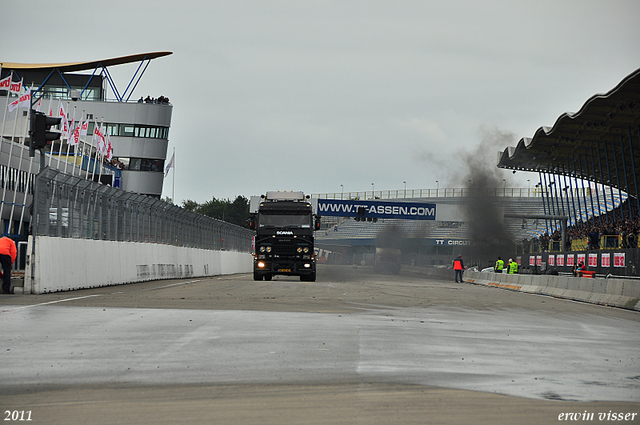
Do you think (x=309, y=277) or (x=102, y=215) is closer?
(x=102, y=215)

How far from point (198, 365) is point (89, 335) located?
2.80 metres

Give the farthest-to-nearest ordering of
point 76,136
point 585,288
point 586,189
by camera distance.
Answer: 1. point 586,189
2. point 76,136
3. point 585,288

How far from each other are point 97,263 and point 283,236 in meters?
9.99

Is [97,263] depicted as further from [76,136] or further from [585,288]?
[76,136]

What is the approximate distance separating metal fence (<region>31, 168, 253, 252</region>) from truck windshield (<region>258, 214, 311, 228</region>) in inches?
165

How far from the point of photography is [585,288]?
24.7 meters

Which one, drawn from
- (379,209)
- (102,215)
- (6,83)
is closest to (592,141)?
(379,209)

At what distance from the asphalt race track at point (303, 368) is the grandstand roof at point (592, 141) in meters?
30.7

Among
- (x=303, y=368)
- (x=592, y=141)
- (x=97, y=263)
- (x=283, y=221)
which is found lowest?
(x=303, y=368)

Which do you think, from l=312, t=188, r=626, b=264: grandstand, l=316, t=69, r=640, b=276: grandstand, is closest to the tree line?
l=312, t=188, r=626, b=264: grandstand

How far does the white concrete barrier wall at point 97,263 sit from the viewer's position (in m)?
17.8

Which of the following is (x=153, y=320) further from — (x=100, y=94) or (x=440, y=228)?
(x=440, y=228)

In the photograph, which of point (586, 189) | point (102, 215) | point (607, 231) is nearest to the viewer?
point (102, 215)

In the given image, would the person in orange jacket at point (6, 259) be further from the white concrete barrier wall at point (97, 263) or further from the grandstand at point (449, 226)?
the grandstand at point (449, 226)
